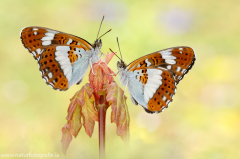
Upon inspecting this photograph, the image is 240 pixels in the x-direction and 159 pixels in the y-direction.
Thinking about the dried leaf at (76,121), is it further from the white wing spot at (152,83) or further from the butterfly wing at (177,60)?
the butterfly wing at (177,60)

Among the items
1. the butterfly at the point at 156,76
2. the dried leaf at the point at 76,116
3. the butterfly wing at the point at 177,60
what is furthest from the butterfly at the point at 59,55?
the butterfly wing at the point at 177,60

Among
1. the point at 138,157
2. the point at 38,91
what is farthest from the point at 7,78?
the point at 138,157

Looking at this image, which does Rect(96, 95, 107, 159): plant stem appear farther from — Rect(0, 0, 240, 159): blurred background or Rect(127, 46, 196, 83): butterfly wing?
Rect(0, 0, 240, 159): blurred background

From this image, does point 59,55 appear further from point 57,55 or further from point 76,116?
point 76,116

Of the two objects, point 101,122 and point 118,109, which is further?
point 118,109

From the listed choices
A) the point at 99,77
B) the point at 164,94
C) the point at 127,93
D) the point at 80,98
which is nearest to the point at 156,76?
the point at 164,94

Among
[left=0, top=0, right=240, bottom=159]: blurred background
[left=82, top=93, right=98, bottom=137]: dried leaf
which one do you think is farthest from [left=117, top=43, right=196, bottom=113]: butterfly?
[left=0, top=0, right=240, bottom=159]: blurred background
